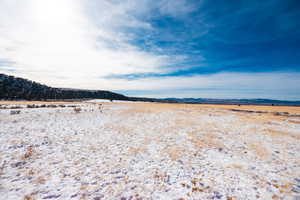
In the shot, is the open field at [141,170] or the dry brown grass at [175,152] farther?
the dry brown grass at [175,152]

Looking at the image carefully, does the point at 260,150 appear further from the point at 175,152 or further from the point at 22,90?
the point at 22,90

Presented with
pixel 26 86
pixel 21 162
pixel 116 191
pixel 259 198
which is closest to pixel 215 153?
pixel 259 198

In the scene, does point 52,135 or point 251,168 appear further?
point 52,135

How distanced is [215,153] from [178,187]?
174 inches

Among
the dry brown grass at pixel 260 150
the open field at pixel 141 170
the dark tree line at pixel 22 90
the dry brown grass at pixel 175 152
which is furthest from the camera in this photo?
the dark tree line at pixel 22 90

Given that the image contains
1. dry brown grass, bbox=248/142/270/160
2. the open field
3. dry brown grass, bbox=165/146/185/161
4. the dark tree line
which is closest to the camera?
the open field

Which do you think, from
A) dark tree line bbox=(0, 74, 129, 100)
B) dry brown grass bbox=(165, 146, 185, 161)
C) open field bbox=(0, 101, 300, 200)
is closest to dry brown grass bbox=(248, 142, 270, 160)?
open field bbox=(0, 101, 300, 200)

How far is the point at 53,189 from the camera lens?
4.45 metres

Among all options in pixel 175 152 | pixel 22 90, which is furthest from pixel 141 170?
pixel 22 90

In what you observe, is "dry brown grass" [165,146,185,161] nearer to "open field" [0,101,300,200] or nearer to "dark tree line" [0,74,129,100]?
"open field" [0,101,300,200]

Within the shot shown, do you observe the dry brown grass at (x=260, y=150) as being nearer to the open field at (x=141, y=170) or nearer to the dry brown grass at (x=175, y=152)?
the open field at (x=141, y=170)

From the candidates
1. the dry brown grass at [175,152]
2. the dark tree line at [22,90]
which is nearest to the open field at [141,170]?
the dry brown grass at [175,152]

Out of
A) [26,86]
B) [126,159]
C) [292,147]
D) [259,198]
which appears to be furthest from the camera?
[26,86]

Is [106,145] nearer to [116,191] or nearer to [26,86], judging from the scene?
[116,191]
